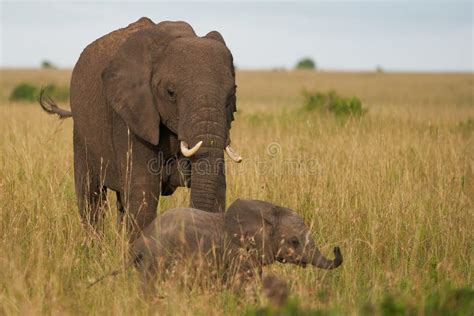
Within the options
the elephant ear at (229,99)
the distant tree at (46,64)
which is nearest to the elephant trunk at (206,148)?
the elephant ear at (229,99)

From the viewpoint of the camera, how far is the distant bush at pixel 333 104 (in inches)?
648

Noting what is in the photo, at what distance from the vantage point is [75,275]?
19.4 feet

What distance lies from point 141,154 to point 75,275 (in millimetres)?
1247

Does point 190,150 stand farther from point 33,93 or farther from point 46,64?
point 46,64

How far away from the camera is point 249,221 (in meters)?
5.44

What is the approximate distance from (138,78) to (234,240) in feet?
6.31

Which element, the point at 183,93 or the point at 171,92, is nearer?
the point at 183,93

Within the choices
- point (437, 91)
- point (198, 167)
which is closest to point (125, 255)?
point (198, 167)

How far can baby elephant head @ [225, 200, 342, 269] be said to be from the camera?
17.6 ft

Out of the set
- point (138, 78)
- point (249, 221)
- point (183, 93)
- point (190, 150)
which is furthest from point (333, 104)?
point (249, 221)

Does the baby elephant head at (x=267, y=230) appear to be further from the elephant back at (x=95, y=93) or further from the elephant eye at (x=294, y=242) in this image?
the elephant back at (x=95, y=93)

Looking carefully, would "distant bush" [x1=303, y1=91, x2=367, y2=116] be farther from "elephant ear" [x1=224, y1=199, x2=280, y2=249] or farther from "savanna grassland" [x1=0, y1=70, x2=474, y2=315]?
"elephant ear" [x1=224, y1=199, x2=280, y2=249]

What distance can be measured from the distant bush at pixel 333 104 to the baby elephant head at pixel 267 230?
9.90 metres

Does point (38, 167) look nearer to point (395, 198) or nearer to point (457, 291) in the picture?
point (395, 198)
